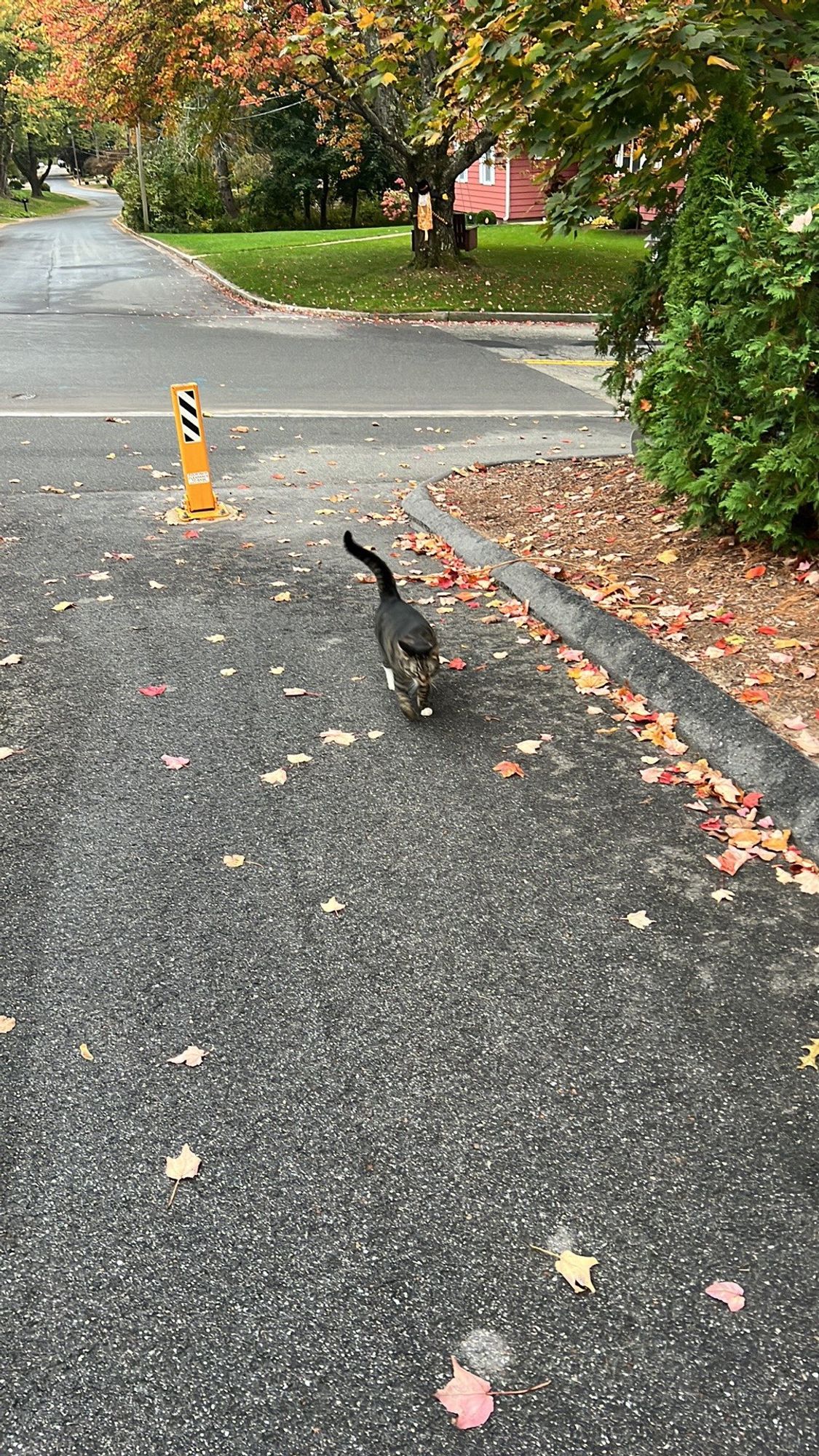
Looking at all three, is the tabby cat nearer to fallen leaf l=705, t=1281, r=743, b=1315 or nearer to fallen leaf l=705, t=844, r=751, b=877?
fallen leaf l=705, t=844, r=751, b=877

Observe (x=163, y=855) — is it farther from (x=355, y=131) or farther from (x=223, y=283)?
(x=355, y=131)

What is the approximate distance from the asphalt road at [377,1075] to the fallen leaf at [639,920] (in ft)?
0.23

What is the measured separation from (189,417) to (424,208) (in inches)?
629

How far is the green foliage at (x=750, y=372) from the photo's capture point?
18.4ft

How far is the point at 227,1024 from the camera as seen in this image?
3.31 metres

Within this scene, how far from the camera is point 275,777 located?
4805 millimetres

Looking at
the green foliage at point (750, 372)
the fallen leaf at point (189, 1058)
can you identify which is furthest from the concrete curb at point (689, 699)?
the fallen leaf at point (189, 1058)

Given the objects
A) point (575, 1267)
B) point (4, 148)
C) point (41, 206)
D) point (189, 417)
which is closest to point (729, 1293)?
point (575, 1267)

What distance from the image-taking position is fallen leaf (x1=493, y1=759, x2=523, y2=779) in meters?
4.80

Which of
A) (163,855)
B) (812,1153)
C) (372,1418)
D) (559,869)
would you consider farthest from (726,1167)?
(163,855)

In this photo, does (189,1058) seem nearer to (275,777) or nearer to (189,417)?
(275,777)

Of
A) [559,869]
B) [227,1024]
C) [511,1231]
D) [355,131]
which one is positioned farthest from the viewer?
[355,131]

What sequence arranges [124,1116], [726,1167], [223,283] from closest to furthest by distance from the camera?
[726,1167]
[124,1116]
[223,283]

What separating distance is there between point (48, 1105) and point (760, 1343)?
187 centimetres
